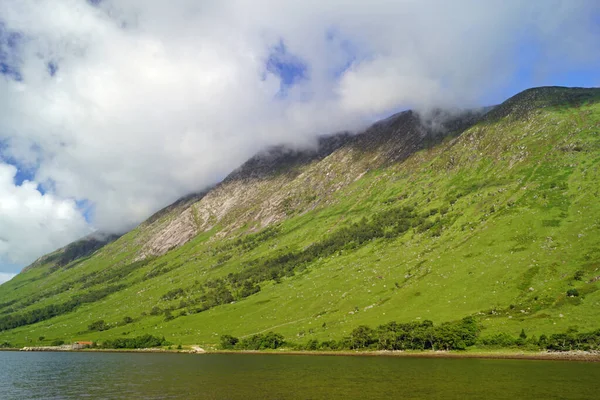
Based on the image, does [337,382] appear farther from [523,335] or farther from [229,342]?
[229,342]

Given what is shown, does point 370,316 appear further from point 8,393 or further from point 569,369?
point 8,393

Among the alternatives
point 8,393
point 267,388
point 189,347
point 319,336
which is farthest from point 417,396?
point 189,347

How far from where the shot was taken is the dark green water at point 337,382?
64.4 m

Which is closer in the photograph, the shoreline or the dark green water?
the dark green water

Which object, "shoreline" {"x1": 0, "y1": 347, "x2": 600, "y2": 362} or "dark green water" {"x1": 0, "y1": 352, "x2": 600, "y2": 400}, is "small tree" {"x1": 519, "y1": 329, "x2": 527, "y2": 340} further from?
"dark green water" {"x1": 0, "y1": 352, "x2": 600, "y2": 400}

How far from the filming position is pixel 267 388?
237 ft

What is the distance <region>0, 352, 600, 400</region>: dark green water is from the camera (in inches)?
2537

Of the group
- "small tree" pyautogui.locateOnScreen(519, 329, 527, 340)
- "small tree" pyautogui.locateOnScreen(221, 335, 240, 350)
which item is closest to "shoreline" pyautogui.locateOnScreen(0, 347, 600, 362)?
"small tree" pyautogui.locateOnScreen(519, 329, 527, 340)

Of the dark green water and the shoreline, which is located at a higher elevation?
the dark green water

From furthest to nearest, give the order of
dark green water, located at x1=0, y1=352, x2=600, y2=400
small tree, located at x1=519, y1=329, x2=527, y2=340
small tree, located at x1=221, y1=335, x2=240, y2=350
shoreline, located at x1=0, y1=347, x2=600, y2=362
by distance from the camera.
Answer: small tree, located at x1=221, y1=335, x2=240, y2=350 → small tree, located at x1=519, y1=329, x2=527, y2=340 → shoreline, located at x1=0, y1=347, x2=600, y2=362 → dark green water, located at x1=0, y1=352, x2=600, y2=400

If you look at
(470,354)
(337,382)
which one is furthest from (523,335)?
(337,382)

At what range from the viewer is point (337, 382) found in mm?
77188

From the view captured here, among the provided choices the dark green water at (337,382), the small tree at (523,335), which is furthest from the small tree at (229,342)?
the small tree at (523,335)

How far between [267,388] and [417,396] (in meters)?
27.1
